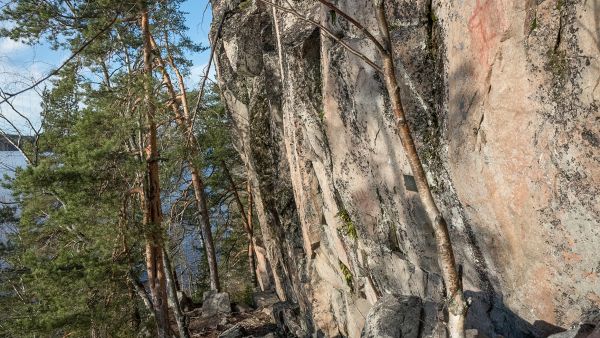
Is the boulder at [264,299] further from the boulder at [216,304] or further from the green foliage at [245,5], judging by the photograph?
the green foliage at [245,5]

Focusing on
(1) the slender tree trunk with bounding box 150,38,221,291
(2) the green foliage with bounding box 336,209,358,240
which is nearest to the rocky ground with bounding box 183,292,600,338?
(1) the slender tree trunk with bounding box 150,38,221,291

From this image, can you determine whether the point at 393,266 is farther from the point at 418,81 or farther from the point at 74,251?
the point at 74,251

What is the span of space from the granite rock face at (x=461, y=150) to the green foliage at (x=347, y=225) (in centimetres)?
2

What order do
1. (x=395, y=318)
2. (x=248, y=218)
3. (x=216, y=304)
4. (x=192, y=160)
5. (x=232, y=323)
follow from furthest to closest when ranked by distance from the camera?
(x=248, y=218)
(x=216, y=304)
(x=232, y=323)
(x=192, y=160)
(x=395, y=318)

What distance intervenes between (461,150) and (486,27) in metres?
1.17

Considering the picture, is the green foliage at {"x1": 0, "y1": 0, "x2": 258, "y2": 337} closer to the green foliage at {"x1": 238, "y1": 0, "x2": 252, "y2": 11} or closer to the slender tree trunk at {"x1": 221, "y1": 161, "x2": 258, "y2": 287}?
the green foliage at {"x1": 238, "y1": 0, "x2": 252, "y2": 11}

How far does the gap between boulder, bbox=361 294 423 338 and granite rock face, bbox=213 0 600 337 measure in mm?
645

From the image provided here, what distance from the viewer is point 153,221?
9.26m

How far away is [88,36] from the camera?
26.8 ft

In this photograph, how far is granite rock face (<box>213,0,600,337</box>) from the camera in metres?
3.51

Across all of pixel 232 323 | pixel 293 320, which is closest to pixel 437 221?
pixel 293 320

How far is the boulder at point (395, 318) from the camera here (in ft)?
16.3

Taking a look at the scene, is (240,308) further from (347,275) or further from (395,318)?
(395,318)

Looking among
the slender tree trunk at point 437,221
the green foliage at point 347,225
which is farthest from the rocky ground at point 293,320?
the green foliage at point 347,225
